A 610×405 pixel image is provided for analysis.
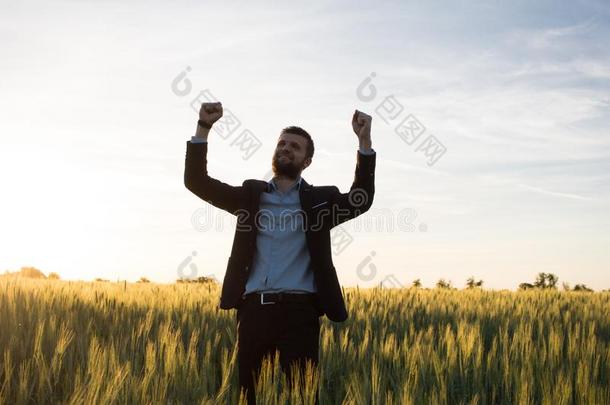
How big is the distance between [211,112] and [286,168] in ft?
1.94

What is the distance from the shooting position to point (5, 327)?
5.03 meters

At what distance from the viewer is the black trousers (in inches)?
151

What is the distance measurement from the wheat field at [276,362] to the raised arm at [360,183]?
0.91m

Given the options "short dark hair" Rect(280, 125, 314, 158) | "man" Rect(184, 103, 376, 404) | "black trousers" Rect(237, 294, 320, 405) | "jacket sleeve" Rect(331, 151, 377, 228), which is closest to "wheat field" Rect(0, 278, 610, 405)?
"black trousers" Rect(237, 294, 320, 405)

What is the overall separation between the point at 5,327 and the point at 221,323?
196 centimetres

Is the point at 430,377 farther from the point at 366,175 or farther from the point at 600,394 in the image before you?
the point at 366,175

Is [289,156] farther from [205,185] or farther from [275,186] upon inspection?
[205,185]

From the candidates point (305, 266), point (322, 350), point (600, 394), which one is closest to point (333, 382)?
point (322, 350)

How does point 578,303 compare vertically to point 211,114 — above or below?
below

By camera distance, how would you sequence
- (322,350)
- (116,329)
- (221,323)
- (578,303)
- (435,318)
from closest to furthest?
(322,350), (116,329), (221,323), (435,318), (578,303)

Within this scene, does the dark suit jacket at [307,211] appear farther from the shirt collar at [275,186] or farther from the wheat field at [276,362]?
the wheat field at [276,362]

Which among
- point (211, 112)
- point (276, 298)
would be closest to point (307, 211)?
point (276, 298)

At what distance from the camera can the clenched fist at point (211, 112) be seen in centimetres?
407

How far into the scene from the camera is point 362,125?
4.13 meters
